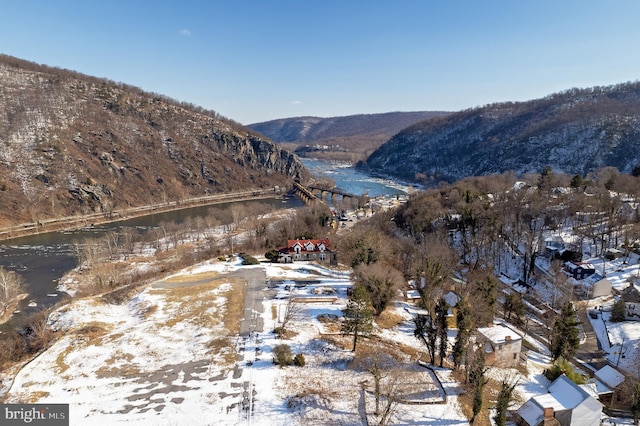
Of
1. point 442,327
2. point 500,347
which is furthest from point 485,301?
point 442,327

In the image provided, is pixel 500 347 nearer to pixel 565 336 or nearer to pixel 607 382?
pixel 565 336

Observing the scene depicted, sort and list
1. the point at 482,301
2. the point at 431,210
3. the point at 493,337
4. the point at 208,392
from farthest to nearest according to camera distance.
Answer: the point at 431,210, the point at 482,301, the point at 493,337, the point at 208,392

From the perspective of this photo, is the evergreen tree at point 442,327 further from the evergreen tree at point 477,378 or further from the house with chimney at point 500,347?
the house with chimney at point 500,347

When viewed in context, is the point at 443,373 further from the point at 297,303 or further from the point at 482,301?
the point at 297,303

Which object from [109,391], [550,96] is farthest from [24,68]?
[550,96]

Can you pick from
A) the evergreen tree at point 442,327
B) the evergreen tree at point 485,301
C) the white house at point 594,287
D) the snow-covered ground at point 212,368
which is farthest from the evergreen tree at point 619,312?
the evergreen tree at point 442,327
